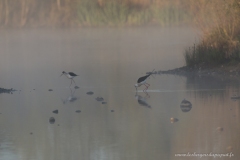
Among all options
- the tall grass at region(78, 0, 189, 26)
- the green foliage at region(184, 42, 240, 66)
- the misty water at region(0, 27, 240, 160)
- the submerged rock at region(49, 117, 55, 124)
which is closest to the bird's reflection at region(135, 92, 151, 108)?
the misty water at region(0, 27, 240, 160)

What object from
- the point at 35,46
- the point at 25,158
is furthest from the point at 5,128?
the point at 35,46

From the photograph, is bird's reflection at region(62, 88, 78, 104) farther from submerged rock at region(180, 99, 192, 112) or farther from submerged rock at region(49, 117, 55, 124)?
submerged rock at region(180, 99, 192, 112)

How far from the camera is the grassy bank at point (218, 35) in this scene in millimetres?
13281

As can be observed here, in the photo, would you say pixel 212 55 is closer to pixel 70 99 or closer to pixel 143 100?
pixel 143 100

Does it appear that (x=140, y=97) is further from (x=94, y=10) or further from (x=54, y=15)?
(x=54, y=15)

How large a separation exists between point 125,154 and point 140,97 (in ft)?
12.9

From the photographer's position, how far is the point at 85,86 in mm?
12484

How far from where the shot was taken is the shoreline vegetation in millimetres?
13430

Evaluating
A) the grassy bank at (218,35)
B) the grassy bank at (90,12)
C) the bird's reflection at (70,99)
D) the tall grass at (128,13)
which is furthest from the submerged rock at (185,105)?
the tall grass at (128,13)

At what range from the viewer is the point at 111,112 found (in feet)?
30.6

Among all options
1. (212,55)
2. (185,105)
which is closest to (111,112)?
(185,105)

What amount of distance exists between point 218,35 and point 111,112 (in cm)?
484

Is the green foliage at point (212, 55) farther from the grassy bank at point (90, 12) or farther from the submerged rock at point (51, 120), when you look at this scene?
the grassy bank at point (90, 12)

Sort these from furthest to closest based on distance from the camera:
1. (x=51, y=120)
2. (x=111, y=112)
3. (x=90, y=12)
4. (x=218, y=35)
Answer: (x=90, y=12), (x=218, y=35), (x=111, y=112), (x=51, y=120)
